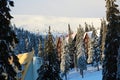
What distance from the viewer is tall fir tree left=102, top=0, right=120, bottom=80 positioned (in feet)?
138

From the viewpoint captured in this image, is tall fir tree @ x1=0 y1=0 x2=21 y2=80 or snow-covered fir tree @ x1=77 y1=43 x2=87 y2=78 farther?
snow-covered fir tree @ x1=77 y1=43 x2=87 y2=78

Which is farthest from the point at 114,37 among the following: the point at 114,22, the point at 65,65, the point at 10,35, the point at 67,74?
the point at 67,74

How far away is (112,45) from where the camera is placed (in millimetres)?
42375

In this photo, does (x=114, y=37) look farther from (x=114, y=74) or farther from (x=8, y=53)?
(x=8, y=53)

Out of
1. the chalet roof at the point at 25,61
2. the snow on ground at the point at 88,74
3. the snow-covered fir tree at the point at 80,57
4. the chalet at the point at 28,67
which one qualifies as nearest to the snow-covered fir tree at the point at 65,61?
the snow-covered fir tree at the point at 80,57

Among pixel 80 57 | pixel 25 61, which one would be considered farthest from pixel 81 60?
pixel 25 61

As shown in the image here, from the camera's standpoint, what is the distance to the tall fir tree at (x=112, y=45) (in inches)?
1651

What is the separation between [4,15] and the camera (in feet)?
77.2

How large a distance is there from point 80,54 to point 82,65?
12.4ft

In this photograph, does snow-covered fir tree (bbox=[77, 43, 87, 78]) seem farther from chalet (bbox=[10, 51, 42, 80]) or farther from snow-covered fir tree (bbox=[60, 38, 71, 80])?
chalet (bbox=[10, 51, 42, 80])

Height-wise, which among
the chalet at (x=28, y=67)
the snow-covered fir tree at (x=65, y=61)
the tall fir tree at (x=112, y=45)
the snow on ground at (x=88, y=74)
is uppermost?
the tall fir tree at (x=112, y=45)

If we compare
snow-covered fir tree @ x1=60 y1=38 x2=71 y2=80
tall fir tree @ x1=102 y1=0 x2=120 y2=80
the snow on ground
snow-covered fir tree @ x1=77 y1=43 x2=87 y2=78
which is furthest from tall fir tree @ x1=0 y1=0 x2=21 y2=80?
snow-covered fir tree @ x1=77 y1=43 x2=87 y2=78

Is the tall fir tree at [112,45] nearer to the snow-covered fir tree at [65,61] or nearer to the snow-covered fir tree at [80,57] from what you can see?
the snow-covered fir tree at [65,61]

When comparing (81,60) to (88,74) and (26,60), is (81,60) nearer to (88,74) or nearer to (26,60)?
(88,74)
